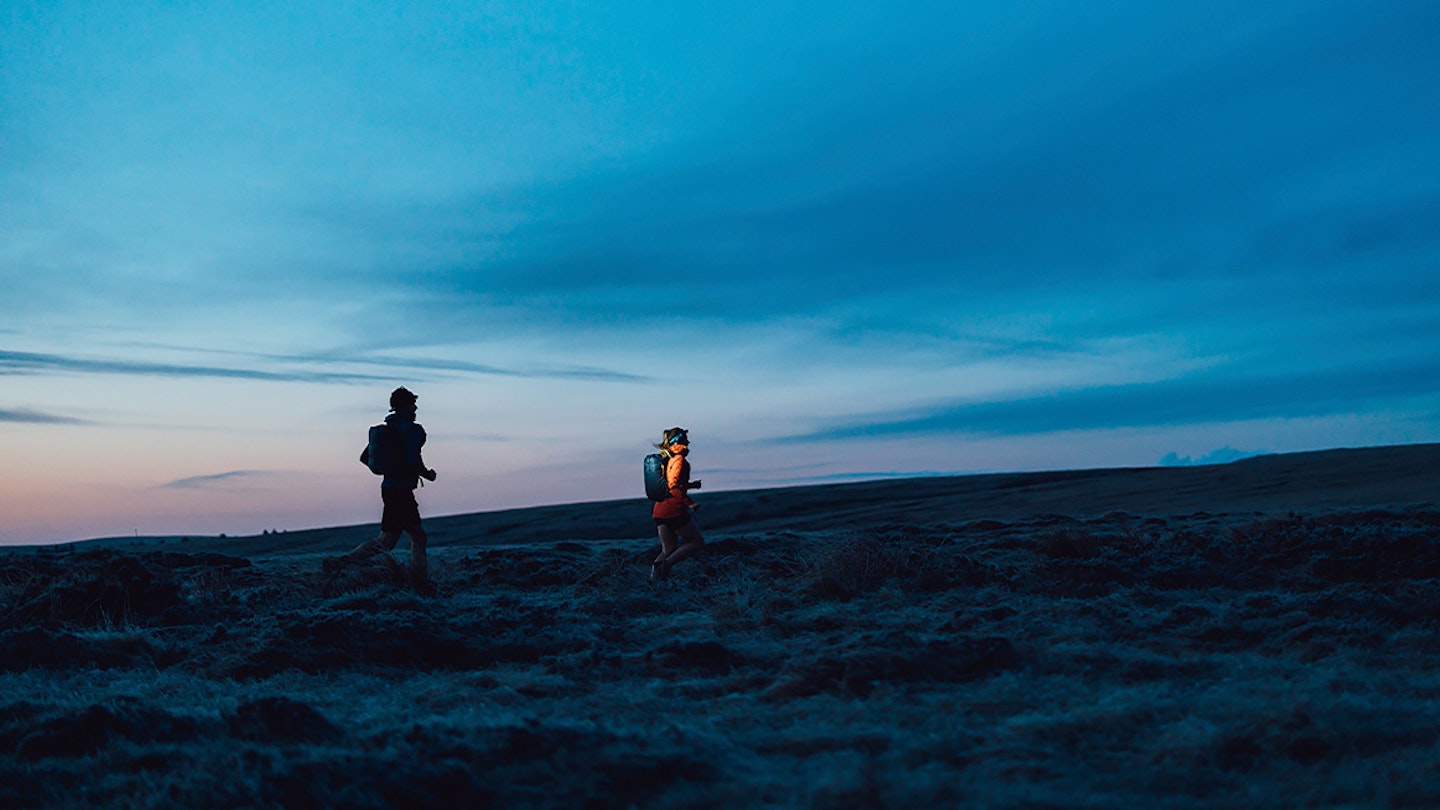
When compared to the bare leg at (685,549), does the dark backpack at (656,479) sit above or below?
above

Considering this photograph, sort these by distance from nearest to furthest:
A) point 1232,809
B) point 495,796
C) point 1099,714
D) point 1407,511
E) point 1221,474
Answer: point 1232,809 → point 495,796 → point 1099,714 → point 1407,511 → point 1221,474

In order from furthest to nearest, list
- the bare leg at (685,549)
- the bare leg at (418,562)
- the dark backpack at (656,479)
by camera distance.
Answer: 1. the dark backpack at (656,479)
2. the bare leg at (685,549)
3. the bare leg at (418,562)

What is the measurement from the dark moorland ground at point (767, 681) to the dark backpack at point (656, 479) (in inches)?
34.7

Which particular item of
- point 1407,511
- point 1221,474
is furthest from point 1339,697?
point 1221,474

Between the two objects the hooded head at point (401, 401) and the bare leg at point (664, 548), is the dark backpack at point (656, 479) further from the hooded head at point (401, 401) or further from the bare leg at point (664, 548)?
the hooded head at point (401, 401)

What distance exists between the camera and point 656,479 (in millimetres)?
10781

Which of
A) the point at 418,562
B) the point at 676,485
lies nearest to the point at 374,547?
the point at 418,562

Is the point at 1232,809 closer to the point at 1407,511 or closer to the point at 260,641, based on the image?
the point at 260,641

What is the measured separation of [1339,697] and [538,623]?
16.9 feet

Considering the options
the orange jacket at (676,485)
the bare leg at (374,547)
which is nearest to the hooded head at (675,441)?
the orange jacket at (676,485)

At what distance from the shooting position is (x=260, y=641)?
7.12 m

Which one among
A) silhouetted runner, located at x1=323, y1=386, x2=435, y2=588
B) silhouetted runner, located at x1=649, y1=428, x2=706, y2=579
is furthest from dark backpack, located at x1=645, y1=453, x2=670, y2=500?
silhouetted runner, located at x1=323, y1=386, x2=435, y2=588

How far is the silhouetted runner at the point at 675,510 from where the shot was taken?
10711mm

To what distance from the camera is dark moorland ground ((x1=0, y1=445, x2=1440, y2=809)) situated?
149 inches
